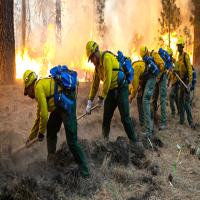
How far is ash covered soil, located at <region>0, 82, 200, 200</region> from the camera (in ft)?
21.5

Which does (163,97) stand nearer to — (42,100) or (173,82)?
(173,82)

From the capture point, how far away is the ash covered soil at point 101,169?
6.57 metres

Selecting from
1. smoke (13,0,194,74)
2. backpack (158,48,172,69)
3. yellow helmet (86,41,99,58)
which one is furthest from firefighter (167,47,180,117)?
smoke (13,0,194,74)

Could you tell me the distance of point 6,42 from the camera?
12.8m

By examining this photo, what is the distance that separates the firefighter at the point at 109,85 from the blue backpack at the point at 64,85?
1362 mm

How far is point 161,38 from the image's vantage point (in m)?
23.7

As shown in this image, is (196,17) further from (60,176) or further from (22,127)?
(60,176)

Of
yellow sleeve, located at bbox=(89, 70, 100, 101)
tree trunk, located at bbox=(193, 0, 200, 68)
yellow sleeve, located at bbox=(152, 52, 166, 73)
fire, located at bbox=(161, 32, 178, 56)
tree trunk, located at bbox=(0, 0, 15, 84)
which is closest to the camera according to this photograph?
yellow sleeve, located at bbox=(89, 70, 100, 101)

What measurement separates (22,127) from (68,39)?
2731 centimetres

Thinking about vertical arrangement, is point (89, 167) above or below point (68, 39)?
below

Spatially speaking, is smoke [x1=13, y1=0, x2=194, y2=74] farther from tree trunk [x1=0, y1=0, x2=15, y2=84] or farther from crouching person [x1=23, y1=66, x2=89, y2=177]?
crouching person [x1=23, y1=66, x2=89, y2=177]

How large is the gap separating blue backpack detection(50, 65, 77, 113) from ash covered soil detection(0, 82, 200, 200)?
109 centimetres

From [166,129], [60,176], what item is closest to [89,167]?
[60,176]

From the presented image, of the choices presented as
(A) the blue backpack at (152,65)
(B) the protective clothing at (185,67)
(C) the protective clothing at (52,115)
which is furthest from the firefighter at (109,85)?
(B) the protective clothing at (185,67)
